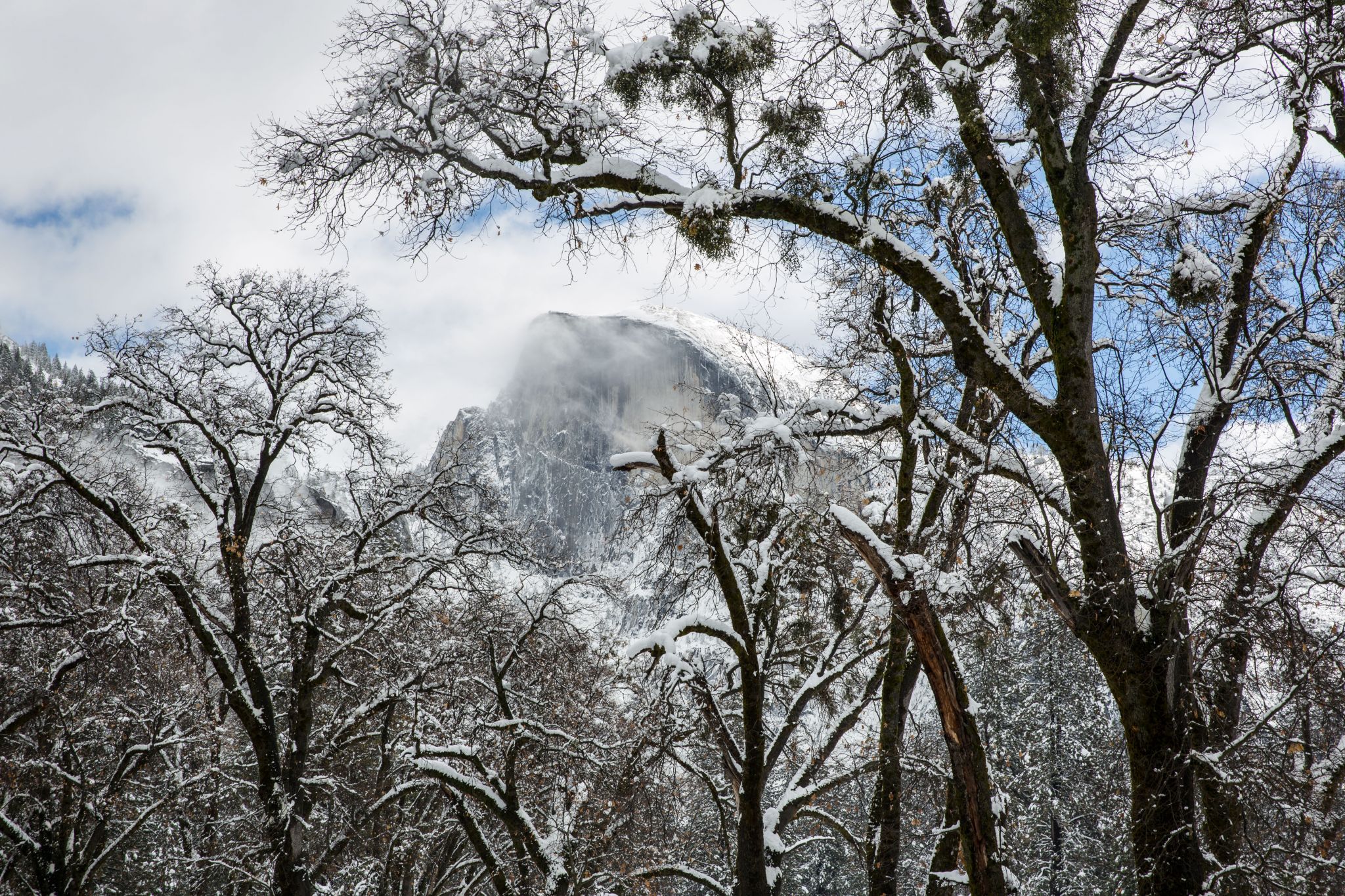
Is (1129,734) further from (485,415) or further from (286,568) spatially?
(485,415)

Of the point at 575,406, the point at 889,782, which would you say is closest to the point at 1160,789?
the point at 889,782

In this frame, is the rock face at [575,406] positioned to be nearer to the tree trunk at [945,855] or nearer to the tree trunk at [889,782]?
the tree trunk at [889,782]

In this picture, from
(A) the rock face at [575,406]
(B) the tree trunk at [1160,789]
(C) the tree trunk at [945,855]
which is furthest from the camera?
(A) the rock face at [575,406]

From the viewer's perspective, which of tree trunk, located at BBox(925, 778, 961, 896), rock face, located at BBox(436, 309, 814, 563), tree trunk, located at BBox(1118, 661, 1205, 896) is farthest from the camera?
rock face, located at BBox(436, 309, 814, 563)

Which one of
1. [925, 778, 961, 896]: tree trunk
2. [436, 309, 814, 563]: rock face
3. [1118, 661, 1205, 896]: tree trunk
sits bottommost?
[925, 778, 961, 896]: tree trunk

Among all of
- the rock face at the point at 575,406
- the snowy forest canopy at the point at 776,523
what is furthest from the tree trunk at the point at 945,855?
the rock face at the point at 575,406

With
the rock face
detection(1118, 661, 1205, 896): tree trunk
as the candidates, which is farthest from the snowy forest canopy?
the rock face

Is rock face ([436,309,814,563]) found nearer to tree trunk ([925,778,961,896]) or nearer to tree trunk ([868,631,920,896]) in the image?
tree trunk ([868,631,920,896])

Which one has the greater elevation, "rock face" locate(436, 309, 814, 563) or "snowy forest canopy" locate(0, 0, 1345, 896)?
"rock face" locate(436, 309, 814, 563)

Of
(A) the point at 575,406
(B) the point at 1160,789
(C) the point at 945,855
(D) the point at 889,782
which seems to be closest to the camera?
(B) the point at 1160,789

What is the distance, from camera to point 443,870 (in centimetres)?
1519

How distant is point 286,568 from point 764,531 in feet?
21.9

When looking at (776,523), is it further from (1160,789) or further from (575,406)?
(575,406)

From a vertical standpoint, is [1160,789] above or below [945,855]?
above
